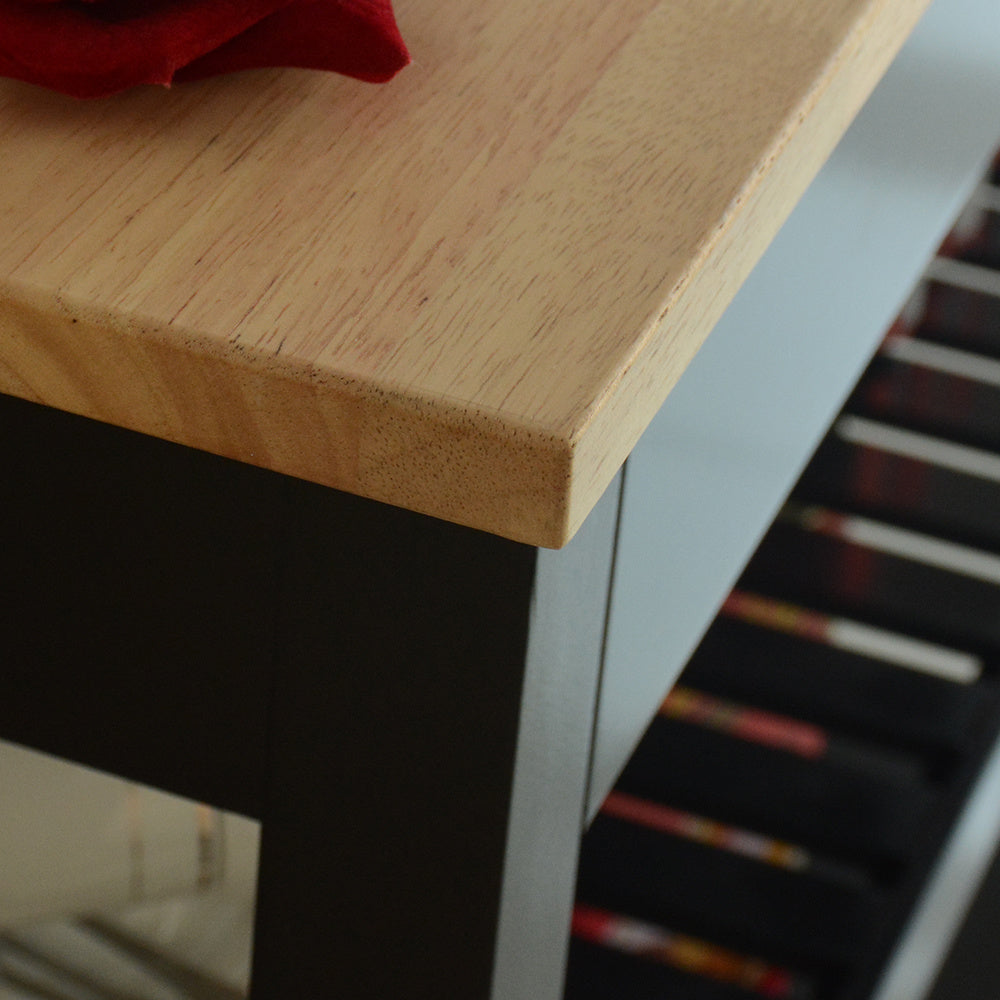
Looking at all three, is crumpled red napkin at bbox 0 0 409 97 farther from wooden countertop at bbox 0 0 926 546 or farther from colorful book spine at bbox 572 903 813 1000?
colorful book spine at bbox 572 903 813 1000

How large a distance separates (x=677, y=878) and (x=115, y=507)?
0.57 m

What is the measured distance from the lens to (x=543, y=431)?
9.1 inches

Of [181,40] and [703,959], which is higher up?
[181,40]

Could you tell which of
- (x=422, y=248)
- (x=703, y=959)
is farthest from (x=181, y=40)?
(x=703, y=959)

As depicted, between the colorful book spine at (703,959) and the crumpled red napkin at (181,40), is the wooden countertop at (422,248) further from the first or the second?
the colorful book spine at (703,959)

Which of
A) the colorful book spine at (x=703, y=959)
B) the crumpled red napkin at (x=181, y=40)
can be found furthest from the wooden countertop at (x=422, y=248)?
the colorful book spine at (x=703, y=959)

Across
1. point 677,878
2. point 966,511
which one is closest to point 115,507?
point 677,878

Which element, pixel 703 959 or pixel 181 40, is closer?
pixel 181 40

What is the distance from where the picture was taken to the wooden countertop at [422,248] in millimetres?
243

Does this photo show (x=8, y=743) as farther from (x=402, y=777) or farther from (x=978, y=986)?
(x=978, y=986)

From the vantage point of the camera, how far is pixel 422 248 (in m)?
0.26

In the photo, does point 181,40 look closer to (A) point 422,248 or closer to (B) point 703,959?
(A) point 422,248

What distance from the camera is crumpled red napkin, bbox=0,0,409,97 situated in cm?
28

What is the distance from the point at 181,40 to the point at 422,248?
0.21 ft
